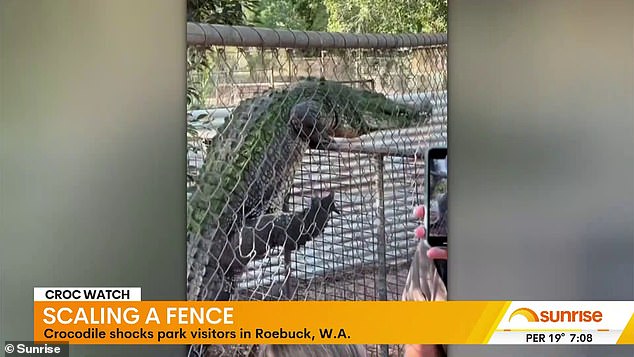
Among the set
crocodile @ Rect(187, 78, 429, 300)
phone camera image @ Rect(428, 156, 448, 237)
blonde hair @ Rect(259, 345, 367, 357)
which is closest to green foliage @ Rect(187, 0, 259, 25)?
crocodile @ Rect(187, 78, 429, 300)

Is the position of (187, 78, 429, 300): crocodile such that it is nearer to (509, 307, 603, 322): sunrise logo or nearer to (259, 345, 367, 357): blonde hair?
(259, 345, 367, 357): blonde hair

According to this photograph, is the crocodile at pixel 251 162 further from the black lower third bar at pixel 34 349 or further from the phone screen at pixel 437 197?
the black lower third bar at pixel 34 349

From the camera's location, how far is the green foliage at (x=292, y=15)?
68.8 inches

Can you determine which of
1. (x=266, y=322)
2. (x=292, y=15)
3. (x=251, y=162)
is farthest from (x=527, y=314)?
(x=292, y=15)

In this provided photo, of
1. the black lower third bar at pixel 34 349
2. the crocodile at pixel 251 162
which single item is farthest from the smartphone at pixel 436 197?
the black lower third bar at pixel 34 349

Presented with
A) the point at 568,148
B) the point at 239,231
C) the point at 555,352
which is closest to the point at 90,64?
the point at 239,231

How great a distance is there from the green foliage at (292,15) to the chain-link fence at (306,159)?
3cm

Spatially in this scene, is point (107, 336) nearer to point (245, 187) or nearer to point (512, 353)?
point (245, 187)

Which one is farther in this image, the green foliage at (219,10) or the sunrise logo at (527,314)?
the sunrise logo at (527,314)

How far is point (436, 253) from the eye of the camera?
72.2 inches

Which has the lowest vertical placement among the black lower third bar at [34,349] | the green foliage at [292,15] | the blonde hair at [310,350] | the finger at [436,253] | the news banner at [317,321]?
the blonde hair at [310,350]

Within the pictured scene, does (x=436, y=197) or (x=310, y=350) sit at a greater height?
(x=436, y=197)

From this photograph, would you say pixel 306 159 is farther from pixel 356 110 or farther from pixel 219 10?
pixel 219 10

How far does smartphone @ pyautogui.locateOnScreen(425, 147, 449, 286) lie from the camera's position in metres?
1.82
